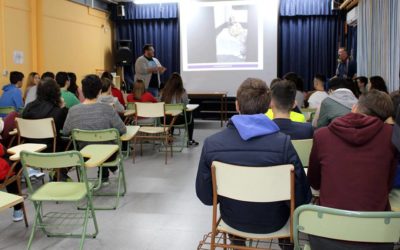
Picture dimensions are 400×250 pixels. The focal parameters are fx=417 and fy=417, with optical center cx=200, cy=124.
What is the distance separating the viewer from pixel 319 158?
1.97 metres

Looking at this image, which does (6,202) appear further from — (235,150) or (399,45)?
(399,45)

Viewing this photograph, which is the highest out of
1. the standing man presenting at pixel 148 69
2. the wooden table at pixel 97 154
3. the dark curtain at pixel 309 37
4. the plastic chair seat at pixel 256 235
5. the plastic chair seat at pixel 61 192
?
the dark curtain at pixel 309 37

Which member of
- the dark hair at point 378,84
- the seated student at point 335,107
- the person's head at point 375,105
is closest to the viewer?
the person's head at point 375,105

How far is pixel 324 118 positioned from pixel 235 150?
1.75 metres

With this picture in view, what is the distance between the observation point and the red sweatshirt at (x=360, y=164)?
1837 mm

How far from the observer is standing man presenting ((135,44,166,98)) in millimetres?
A: 8281

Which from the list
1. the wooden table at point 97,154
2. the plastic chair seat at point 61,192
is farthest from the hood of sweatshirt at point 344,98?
the plastic chair seat at point 61,192

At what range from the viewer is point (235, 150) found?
2.01 m

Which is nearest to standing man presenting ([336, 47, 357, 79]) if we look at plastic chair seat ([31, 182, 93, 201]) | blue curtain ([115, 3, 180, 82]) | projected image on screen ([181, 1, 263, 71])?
projected image on screen ([181, 1, 263, 71])

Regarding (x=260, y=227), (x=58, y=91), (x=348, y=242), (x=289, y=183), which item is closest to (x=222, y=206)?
(x=260, y=227)

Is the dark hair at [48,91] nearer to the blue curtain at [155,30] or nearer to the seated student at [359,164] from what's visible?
the seated student at [359,164]

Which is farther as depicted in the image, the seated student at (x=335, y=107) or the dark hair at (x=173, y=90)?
the dark hair at (x=173, y=90)

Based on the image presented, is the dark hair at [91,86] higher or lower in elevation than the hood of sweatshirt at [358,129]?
higher

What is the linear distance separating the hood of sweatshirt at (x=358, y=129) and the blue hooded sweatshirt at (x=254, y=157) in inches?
9.7
